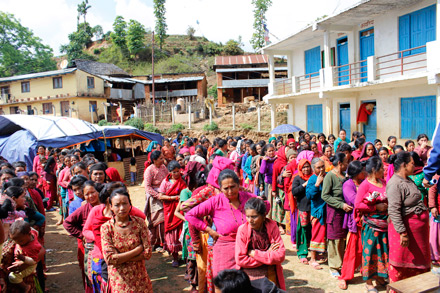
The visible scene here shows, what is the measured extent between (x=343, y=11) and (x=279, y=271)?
38.9 feet

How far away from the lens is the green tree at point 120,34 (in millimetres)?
51562

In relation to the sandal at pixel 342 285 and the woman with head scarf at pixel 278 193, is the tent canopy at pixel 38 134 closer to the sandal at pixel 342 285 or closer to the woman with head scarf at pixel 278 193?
the woman with head scarf at pixel 278 193

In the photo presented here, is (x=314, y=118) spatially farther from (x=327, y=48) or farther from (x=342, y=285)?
(x=342, y=285)

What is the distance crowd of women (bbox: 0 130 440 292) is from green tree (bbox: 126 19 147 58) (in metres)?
49.2

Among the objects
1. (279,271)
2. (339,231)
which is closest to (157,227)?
(339,231)

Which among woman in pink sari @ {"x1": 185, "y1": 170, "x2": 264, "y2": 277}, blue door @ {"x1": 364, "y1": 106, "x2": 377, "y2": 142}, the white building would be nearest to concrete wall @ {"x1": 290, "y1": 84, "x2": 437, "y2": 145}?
the white building

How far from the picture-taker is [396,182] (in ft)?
12.0

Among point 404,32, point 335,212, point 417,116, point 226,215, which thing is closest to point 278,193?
point 335,212

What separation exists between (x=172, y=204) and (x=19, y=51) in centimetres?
5303

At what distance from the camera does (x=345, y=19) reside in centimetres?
1355

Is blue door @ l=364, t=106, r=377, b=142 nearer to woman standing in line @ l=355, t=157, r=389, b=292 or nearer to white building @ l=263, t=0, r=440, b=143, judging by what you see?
white building @ l=263, t=0, r=440, b=143

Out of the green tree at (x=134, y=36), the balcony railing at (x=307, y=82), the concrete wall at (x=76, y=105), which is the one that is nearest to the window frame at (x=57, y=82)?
the concrete wall at (x=76, y=105)

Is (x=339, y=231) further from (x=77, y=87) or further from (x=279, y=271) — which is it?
(x=77, y=87)

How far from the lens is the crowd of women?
305 cm
